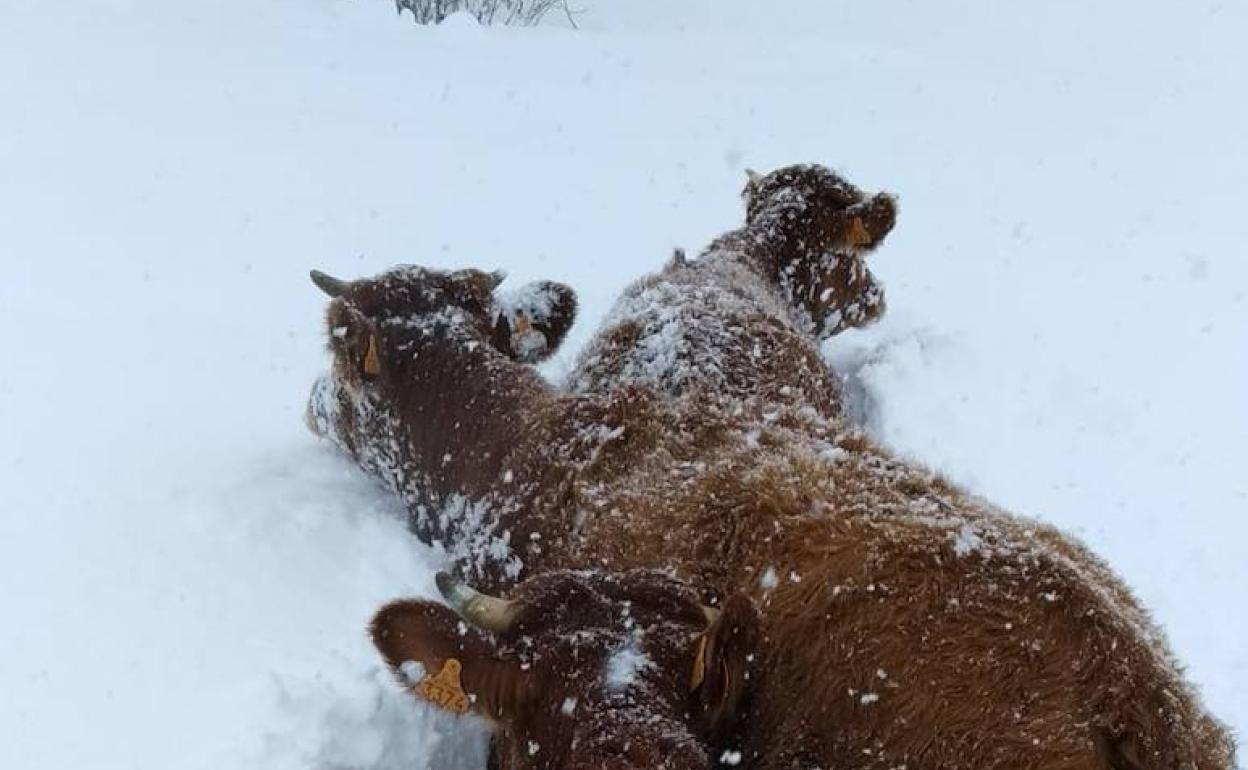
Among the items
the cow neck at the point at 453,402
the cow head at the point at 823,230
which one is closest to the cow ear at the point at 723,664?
the cow neck at the point at 453,402

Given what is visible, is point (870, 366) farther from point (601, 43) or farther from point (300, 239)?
point (601, 43)

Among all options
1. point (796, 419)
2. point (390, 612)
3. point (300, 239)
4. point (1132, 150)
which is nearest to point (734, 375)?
point (796, 419)

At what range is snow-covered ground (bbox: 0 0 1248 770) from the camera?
447 centimetres

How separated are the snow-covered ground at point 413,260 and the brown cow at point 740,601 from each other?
861 mm

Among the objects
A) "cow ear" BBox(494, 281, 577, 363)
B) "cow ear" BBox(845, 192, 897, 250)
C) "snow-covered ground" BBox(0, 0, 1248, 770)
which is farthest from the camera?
"cow ear" BBox(845, 192, 897, 250)

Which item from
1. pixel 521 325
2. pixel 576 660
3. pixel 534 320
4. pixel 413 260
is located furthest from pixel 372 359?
pixel 576 660

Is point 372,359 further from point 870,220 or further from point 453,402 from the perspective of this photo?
point 870,220

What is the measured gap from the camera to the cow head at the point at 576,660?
2.84 m

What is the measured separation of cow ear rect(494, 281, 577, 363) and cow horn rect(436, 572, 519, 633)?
290 cm

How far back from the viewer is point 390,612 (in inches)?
120

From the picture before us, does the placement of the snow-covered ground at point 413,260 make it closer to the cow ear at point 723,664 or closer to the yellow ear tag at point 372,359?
the yellow ear tag at point 372,359

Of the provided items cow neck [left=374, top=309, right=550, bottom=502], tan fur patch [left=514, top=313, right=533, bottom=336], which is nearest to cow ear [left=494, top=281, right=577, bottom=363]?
tan fur patch [left=514, top=313, right=533, bottom=336]

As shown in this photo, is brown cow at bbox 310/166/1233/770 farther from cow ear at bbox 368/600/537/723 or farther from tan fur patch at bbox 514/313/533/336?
tan fur patch at bbox 514/313/533/336

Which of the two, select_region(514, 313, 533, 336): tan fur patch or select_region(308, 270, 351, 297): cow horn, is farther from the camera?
select_region(514, 313, 533, 336): tan fur patch
